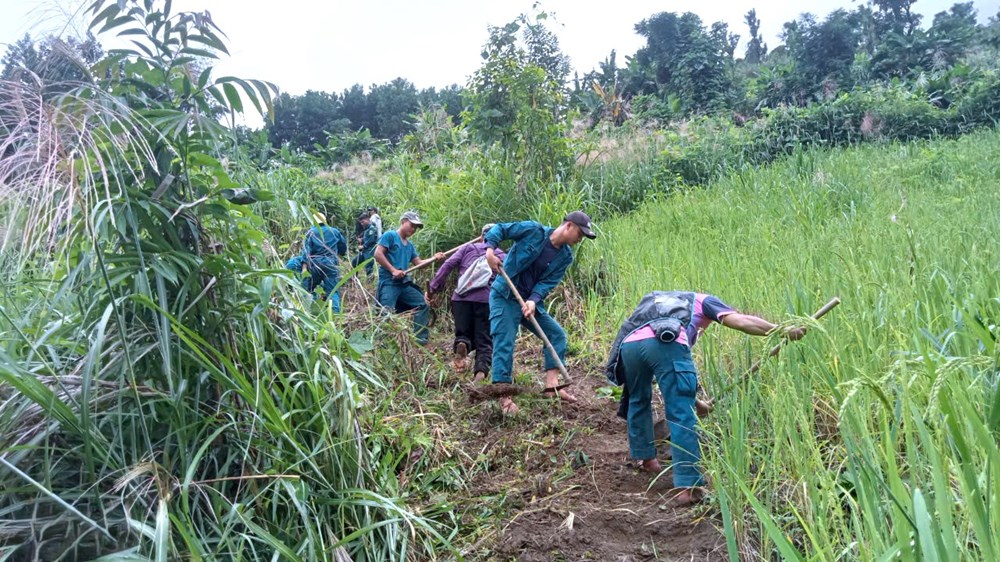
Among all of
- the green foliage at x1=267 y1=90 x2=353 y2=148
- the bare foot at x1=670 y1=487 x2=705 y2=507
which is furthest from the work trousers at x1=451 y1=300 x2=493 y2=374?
the green foliage at x1=267 y1=90 x2=353 y2=148

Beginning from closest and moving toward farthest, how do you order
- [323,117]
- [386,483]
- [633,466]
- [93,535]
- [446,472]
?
[93,535], [386,483], [446,472], [633,466], [323,117]

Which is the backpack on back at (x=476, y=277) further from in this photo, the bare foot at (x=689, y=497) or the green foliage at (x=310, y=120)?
the green foliage at (x=310, y=120)

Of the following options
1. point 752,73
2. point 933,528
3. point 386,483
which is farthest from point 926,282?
point 752,73

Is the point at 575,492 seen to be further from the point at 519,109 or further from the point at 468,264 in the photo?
the point at 519,109

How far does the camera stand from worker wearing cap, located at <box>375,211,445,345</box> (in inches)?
250

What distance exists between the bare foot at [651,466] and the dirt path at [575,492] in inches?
1.5

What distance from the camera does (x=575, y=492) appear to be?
352cm

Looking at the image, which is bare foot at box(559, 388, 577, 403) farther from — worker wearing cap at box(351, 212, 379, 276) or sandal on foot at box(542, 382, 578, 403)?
worker wearing cap at box(351, 212, 379, 276)

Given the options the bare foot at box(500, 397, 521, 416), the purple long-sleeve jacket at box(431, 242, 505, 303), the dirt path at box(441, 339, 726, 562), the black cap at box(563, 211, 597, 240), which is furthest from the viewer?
the purple long-sleeve jacket at box(431, 242, 505, 303)

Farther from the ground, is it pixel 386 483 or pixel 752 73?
pixel 752 73

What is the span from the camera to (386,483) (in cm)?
289

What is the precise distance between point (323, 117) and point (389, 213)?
29.0 metres

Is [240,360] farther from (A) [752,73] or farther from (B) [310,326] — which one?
(A) [752,73]

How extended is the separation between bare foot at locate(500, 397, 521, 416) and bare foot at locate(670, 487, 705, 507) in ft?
5.03
